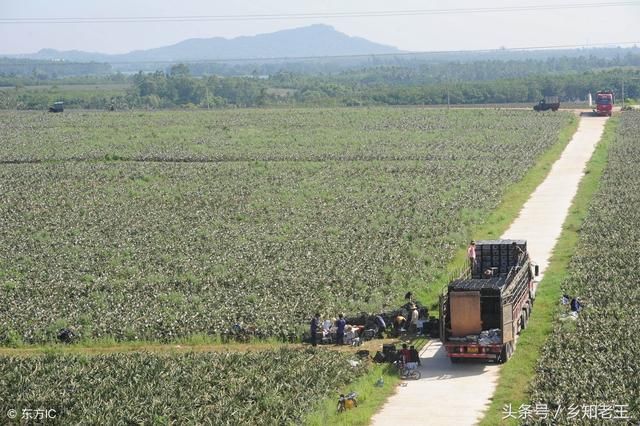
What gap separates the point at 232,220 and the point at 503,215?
13.1 metres

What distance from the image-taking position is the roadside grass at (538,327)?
2698cm

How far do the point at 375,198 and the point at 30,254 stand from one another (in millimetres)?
Result: 20254

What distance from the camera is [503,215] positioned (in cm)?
5416

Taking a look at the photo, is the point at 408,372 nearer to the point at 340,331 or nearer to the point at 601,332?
the point at 340,331

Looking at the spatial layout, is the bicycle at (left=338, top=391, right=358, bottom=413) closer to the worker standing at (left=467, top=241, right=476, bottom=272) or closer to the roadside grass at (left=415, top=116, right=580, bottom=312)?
the roadside grass at (left=415, top=116, right=580, bottom=312)

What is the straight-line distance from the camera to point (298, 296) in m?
37.8

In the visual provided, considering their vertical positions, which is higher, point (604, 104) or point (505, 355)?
point (604, 104)

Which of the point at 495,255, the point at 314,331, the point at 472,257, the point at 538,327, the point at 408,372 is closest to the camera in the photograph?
the point at 408,372

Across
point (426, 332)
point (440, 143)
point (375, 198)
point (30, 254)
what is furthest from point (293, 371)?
point (440, 143)

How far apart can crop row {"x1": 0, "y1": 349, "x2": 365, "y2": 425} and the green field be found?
3371 mm

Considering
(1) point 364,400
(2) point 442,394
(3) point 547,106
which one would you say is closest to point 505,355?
(2) point 442,394

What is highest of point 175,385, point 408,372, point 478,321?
point 478,321

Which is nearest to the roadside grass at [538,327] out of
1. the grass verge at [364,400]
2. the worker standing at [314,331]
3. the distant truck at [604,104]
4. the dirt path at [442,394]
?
the dirt path at [442,394]

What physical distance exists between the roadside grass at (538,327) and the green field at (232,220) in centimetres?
422
